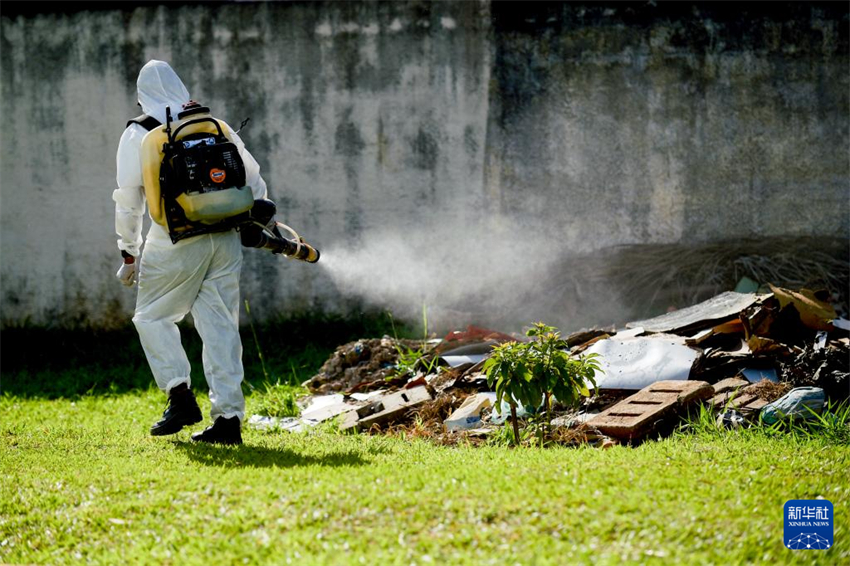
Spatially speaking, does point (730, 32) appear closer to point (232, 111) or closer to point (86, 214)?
point (232, 111)

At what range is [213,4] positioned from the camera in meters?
9.55

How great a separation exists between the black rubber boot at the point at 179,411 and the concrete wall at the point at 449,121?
3938mm

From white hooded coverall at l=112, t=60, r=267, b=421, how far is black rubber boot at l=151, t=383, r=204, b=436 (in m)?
0.05

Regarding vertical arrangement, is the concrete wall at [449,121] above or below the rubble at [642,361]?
above

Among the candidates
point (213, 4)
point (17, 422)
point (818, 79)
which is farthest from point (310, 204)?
point (818, 79)

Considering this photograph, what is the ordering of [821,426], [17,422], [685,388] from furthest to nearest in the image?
1. [17,422]
2. [685,388]
3. [821,426]

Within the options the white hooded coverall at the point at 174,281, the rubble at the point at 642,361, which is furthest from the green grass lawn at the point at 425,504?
the rubble at the point at 642,361

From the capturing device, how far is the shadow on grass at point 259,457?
4.79 metres

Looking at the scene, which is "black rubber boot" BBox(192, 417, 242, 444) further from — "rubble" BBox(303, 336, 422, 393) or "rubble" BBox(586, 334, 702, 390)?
"rubble" BBox(586, 334, 702, 390)

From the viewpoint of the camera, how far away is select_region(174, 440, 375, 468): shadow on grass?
479cm

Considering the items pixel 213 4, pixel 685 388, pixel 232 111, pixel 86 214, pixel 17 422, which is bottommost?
pixel 17 422

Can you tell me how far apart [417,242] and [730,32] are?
11.3ft

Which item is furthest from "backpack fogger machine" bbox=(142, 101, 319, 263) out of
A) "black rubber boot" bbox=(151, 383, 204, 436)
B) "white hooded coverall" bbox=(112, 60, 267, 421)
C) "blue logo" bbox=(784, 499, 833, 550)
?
"blue logo" bbox=(784, 499, 833, 550)

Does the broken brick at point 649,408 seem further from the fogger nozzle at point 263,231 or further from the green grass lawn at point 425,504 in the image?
the fogger nozzle at point 263,231
